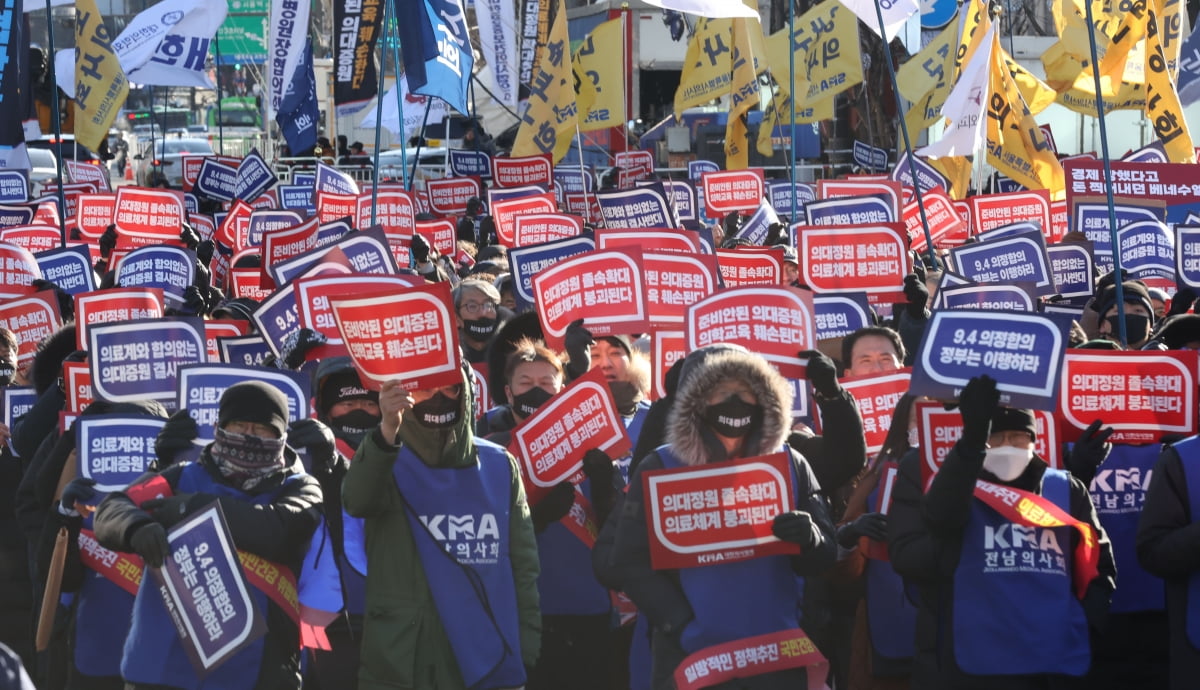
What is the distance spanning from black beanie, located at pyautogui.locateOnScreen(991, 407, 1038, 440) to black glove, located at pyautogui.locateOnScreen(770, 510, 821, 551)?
0.68 meters

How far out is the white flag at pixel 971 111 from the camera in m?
12.7

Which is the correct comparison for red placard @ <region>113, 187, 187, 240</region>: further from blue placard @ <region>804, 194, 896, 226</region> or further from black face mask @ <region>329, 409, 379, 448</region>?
black face mask @ <region>329, 409, 379, 448</region>

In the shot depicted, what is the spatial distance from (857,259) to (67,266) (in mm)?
5513

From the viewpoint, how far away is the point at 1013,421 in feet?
16.4

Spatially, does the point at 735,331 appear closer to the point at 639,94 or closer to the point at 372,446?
the point at 372,446

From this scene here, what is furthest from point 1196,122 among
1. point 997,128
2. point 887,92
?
point 997,128

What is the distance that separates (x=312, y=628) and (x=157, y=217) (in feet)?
35.3

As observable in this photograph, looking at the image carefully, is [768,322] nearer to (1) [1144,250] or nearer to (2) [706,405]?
(2) [706,405]

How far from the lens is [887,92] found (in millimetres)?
35719

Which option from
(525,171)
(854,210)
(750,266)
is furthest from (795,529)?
(525,171)

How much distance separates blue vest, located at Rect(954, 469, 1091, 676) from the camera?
481cm

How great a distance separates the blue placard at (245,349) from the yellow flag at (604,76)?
10.6 metres

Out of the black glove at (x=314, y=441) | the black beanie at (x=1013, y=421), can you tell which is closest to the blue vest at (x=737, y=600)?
the black beanie at (x=1013, y=421)

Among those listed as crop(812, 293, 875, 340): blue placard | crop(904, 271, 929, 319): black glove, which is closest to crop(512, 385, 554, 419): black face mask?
crop(812, 293, 875, 340): blue placard
